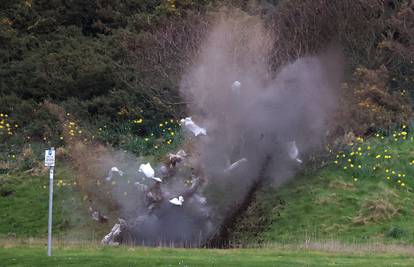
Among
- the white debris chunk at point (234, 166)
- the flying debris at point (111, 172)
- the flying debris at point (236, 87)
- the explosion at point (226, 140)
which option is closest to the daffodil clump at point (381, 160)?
the explosion at point (226, 140)

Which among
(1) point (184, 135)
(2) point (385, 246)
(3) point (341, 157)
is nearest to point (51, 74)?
(1) point (184, 135)

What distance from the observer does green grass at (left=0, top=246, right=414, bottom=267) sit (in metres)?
17.2

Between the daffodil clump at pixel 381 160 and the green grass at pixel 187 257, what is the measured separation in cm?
611

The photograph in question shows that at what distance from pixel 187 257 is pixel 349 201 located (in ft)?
25.1

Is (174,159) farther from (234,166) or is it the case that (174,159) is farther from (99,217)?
(99,217)

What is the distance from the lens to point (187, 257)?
18.2 m

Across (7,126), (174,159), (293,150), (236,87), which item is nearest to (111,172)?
(174,159)

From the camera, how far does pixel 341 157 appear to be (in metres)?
26.0

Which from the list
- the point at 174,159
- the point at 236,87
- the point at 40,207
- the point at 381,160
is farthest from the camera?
the point at 40,207

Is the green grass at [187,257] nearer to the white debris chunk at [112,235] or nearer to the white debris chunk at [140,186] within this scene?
the white debris chunk at [112,235]

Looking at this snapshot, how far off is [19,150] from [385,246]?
1506cm

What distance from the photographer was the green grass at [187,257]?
17172 mm

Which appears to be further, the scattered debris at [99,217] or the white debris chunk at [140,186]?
the scattered debris at [99,217]

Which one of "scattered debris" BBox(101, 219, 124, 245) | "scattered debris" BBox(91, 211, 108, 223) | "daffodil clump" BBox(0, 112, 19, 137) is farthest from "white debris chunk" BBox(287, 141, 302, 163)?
"daffodil clump" BBox(0, 112, 19, 137)
